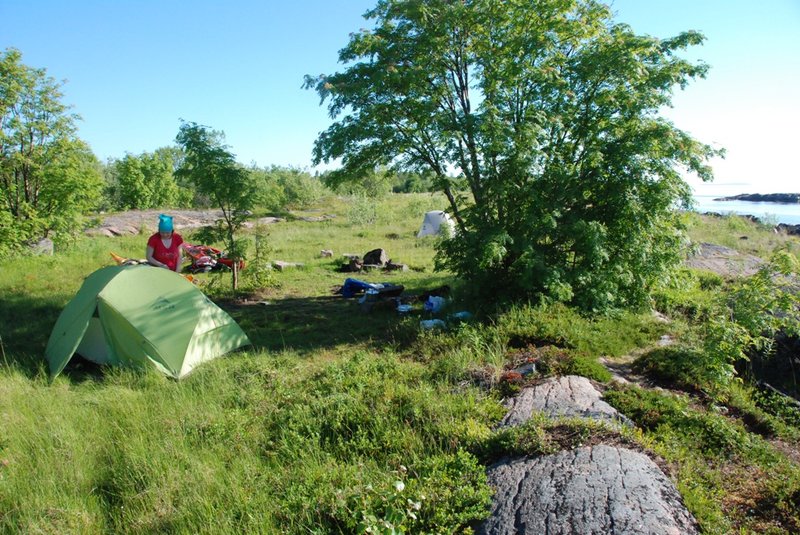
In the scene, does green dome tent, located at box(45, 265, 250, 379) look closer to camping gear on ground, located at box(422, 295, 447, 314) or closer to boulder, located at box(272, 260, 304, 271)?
camping gear on ground, located at box(422, 295, 447, 314)

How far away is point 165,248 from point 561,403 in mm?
6955

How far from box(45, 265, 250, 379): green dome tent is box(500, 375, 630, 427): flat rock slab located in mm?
4632

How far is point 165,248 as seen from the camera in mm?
8156

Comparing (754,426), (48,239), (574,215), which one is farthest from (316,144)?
(48,239)

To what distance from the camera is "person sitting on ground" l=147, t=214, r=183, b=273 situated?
8.00 m

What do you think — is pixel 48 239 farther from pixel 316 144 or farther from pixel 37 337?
pixel 316 144

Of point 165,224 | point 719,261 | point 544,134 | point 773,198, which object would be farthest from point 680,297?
point 773,198

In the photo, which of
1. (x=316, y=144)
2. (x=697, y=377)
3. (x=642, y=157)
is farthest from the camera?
(x=316, y=144)

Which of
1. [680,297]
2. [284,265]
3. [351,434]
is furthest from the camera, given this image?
[284,265]

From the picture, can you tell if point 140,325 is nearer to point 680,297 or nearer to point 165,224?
point 165,224

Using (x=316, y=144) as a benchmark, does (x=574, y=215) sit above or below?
below

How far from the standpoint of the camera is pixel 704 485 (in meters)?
3.56

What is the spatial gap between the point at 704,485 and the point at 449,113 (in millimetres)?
6769

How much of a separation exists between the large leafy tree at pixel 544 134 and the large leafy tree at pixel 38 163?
7.88 metres
